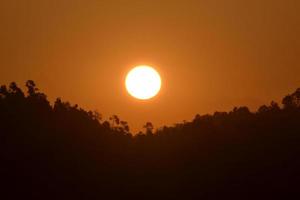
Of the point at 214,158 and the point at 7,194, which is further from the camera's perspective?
the point at 214,158

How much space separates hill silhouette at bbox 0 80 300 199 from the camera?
59.4m

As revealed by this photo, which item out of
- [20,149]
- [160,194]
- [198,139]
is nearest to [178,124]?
[198,139]

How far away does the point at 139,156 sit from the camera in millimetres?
65062

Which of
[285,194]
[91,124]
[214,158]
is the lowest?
[285,194]

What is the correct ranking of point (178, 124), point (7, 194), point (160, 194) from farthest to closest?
point (178, 124), point (160, 194), point (7, 194)

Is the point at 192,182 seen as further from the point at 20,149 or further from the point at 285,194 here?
the point at 20,149

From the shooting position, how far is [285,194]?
60.2 metres

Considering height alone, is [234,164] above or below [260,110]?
below

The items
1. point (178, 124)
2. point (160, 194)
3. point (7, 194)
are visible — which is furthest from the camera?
point (178, 124)

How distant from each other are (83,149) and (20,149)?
565cm

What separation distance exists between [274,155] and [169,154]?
28.6 ft

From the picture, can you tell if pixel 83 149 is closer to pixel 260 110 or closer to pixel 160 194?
pixel 160 194

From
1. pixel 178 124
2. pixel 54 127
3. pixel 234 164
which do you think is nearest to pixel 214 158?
pixel 234 164

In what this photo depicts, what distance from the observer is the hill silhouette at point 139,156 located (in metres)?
59.4
